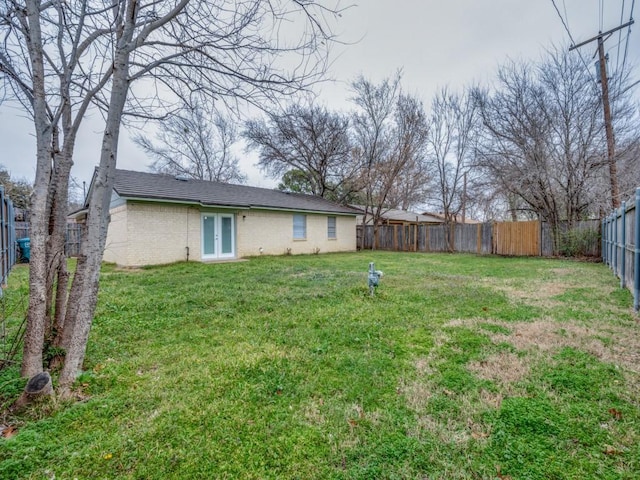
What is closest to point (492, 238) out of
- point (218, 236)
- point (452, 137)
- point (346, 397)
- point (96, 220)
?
point (452, 137)

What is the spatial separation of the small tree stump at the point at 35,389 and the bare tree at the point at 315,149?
18.5 metres

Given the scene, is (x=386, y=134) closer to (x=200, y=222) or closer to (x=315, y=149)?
(x=315, y=149)

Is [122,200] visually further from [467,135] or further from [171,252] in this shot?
[467,135]

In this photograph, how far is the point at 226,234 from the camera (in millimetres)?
12508

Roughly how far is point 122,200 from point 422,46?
10.5 metres

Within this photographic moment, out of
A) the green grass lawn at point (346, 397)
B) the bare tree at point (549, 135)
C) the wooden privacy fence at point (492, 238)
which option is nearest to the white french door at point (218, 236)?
the green grass lawn at point (346, 397)

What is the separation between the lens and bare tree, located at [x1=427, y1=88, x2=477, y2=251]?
16030 mm

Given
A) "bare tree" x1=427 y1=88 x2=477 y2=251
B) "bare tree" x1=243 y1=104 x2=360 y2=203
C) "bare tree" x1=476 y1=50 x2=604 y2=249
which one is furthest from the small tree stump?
"bare tree" x1=243 y1=104 x2=360 y2=203

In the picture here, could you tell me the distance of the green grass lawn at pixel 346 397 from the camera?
5.60ft

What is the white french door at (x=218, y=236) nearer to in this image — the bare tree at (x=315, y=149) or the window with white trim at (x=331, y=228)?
the window with white trim at (x=331, y=228)

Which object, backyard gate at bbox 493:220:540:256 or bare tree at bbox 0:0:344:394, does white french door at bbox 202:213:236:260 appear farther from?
backyard gate at bbox 493:220:540:256

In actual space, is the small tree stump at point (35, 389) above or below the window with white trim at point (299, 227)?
below

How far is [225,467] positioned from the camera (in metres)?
1.68

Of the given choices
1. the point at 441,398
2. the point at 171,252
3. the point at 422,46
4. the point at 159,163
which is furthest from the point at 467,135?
the point at 159,163
